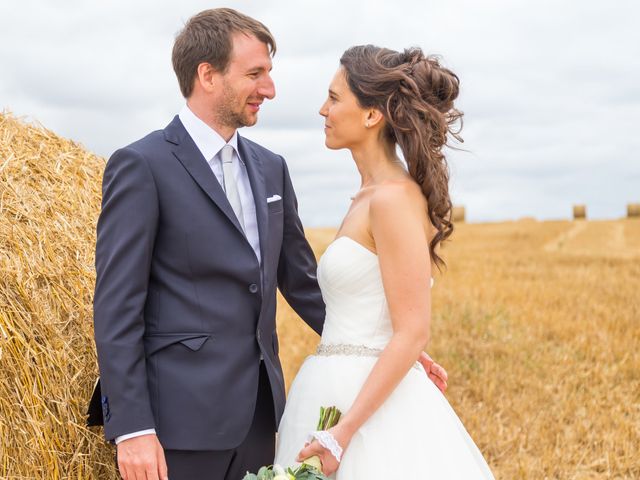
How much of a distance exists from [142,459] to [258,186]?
3.72 ft

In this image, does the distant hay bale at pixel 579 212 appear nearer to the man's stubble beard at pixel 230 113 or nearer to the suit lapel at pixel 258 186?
the suit lapel at pixel 258 186

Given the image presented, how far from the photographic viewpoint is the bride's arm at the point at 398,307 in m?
3.08

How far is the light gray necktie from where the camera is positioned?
336 cm

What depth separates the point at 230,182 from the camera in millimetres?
3393

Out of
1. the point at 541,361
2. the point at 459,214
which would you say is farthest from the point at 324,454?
the point at 459,214

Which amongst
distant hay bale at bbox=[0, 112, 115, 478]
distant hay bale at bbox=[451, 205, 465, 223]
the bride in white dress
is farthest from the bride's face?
distant hay bale at bbox=[451, 205, 465, 223]

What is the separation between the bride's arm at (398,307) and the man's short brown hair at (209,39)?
0.87 meters

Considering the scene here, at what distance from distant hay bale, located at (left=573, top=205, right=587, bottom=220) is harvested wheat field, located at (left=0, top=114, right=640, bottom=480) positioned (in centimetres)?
1820

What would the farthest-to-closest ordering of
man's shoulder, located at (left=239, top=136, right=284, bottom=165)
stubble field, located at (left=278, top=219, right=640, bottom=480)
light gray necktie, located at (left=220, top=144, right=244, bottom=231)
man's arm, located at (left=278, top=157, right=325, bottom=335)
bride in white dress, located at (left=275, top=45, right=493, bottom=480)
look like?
stubble field, located at (left=278, top=219, right=640, bottom=480) < man's arm, located at (left=278, top=157, right=325, bottom=335) < man's shoulder, located at (left=239, top=136, right=284, bottom=165) < light gray necktie, located at (left=220, top=144, right=244, bottom=231) < bride in white dress, located at (left=275, top=45, right=493, bottom=480)

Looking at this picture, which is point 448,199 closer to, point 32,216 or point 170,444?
point 170,444

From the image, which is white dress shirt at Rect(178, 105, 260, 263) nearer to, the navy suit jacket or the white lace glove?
the navy suit jacket

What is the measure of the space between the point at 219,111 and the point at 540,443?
4.45 metres

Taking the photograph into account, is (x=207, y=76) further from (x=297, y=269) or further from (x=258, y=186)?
(x=297, y=269)

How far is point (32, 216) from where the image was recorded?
420 centimetres
